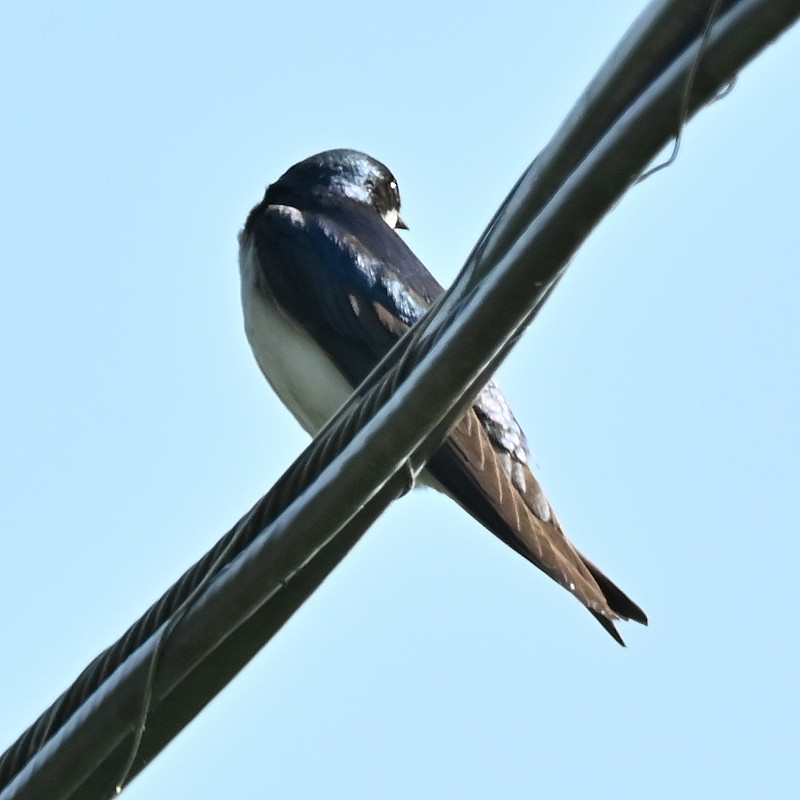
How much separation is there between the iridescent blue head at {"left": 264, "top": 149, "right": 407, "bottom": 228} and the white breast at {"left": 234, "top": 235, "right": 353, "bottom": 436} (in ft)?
2.78

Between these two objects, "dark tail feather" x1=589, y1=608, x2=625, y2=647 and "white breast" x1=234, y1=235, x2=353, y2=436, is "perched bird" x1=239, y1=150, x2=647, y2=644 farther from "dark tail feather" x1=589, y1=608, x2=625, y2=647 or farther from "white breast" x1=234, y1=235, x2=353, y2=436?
"dark tail feather" x1=589, y1=608, x2=625, y2=647

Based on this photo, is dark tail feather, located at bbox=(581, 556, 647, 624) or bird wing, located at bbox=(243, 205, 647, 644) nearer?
dark tail feather, located at bbox=(581, 556, 647, 624)

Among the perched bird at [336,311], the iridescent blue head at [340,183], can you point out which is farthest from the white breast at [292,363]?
the iridescent blue head at [340,183]

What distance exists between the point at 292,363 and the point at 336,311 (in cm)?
27

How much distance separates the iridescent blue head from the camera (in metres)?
6.65

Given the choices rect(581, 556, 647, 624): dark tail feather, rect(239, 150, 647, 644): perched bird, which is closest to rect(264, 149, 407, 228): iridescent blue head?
rect(239, 150, 647, 644): perched bird

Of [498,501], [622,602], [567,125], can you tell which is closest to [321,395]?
[498,501]

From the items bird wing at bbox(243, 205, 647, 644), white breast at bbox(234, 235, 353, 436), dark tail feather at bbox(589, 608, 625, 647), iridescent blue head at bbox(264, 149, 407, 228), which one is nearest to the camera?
dark tail feather at bbox(589, 608, 625, 647)

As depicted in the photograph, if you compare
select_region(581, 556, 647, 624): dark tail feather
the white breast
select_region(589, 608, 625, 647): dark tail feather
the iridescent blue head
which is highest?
the iridescent blue head

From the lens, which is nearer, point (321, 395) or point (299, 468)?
point (299, 468)

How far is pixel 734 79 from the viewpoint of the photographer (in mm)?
1657

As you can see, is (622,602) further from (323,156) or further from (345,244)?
(323,156)

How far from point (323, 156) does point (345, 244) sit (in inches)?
37.9

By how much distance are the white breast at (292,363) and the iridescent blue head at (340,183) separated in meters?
0.85
